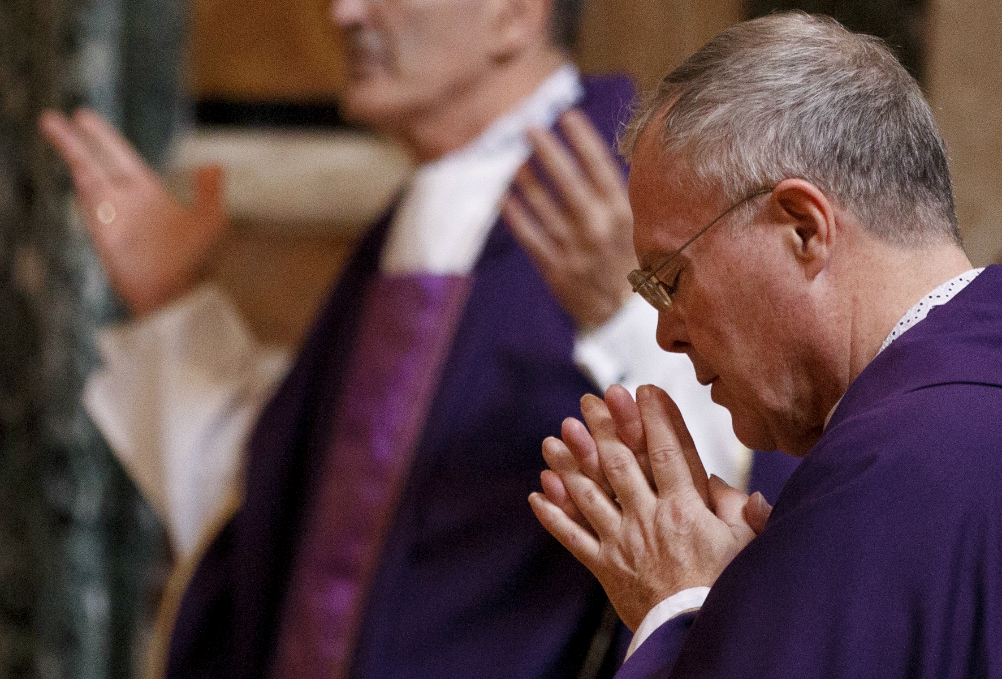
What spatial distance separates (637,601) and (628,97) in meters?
0.80

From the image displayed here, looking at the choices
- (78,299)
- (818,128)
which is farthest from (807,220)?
(78,299)

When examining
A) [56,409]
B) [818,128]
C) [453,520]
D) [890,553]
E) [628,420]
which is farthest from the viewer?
[56,409]

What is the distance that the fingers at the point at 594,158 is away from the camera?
1.37 m

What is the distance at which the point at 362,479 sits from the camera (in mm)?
1640

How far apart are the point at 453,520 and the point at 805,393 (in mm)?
661

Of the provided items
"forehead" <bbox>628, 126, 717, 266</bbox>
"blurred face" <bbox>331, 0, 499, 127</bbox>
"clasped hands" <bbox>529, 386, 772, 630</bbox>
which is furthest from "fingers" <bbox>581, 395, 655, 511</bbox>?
"blurred face" <bbox>331, 0, 499, 127</bbox>

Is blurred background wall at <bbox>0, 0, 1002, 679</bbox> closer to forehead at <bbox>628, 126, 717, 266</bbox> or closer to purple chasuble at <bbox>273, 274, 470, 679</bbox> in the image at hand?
purple chasuble at <bbox>273, 274, 470, 679</bbox>

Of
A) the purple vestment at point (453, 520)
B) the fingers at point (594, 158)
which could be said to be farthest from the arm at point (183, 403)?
the fingers at point (594, 158)

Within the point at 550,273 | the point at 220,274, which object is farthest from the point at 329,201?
the point at 550,273

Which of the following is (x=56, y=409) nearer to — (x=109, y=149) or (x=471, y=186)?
(x=109, y=149)

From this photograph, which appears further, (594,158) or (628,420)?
(594,158)

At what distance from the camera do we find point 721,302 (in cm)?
92

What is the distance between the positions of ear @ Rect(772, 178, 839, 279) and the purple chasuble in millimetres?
794

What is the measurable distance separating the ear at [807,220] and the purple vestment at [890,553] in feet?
0.35
